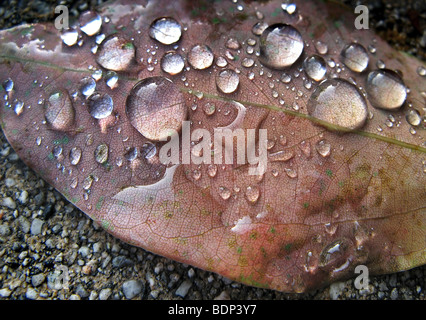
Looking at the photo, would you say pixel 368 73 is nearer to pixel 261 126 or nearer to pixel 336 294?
pixel 261 126

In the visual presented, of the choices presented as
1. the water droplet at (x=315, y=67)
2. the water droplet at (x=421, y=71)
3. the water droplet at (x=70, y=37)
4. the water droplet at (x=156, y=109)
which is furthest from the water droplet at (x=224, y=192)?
the water droplet at (x=421, y=71)

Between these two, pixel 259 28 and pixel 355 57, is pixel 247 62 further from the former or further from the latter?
pixel 355 57

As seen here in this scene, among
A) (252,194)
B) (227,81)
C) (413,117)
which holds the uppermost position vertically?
(227,81)

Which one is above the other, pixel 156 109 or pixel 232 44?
pixel 232 44

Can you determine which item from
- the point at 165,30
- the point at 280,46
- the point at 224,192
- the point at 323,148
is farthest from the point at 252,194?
the point at 165,30

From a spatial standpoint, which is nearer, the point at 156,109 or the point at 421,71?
the point at 156,109

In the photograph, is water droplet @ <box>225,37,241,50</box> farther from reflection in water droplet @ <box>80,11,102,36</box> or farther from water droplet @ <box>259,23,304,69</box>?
reflection in water droplet @ <box>80,11,102,36</box>
